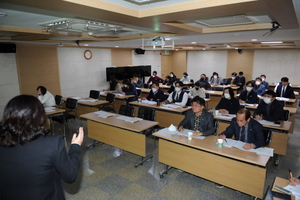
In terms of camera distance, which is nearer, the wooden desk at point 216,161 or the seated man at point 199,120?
the wooden desk at point 216,161

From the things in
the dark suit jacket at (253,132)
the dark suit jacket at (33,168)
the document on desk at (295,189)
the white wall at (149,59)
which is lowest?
the document on desk at (295,189)

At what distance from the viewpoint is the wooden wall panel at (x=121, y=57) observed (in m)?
11.8

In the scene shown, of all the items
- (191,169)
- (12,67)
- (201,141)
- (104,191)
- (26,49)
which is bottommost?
(104,191)

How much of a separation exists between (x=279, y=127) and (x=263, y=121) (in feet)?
1.31

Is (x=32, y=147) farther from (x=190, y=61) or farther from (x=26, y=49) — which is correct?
(x=190, y=61)

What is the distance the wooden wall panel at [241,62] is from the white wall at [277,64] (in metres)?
0.28

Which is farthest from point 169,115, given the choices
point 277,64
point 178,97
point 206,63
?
point 206,63

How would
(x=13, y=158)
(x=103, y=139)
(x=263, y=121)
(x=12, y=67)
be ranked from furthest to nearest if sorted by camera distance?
(x=12, y=67) < (x=103, y=139) < (x=263, y=121) < (x=13, y=158)

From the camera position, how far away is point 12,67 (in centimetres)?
800

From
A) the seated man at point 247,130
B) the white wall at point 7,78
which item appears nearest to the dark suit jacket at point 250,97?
the seated man at point 247,130

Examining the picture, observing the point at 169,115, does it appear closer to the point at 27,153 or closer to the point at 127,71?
the point at 27,153

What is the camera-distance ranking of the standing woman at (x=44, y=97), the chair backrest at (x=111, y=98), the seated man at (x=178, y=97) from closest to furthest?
the standing woman at (x=44, y=97), the seated man at (x=178, y=97), the chair backrest at (x=111, y=98)

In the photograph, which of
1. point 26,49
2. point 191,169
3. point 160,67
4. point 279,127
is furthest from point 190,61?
point 191,169

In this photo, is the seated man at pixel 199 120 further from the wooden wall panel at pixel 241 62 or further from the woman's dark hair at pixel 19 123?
the wooden wall panel at pixel 241 62
